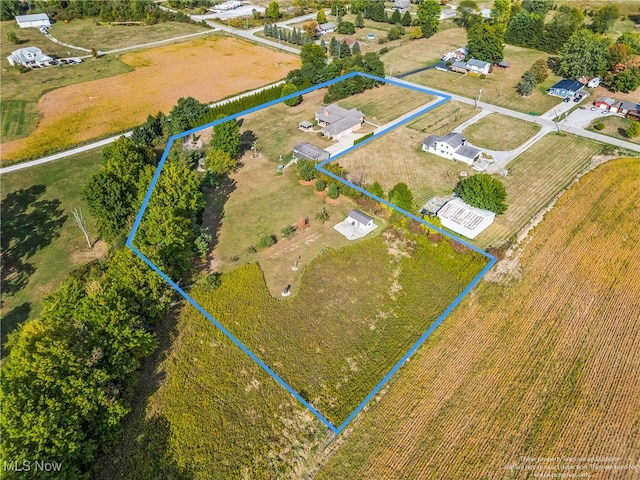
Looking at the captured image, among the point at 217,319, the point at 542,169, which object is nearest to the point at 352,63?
the point at 542,169

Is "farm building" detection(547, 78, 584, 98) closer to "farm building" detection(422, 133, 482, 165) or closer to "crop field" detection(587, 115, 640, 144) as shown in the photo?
"crop field" detection(587, 115, 640, 144)

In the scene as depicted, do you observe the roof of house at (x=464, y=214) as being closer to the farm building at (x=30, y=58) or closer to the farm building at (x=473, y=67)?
the farm building at (x=473, y=67)

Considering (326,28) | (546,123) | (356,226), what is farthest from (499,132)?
(326,28)

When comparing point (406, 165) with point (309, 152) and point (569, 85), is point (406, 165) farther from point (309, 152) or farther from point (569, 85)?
point (569, 85)

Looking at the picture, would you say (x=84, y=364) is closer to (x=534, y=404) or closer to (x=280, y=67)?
(x=534, y=404)

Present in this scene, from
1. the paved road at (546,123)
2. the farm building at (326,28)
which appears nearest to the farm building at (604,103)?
the paved road at (546,123)

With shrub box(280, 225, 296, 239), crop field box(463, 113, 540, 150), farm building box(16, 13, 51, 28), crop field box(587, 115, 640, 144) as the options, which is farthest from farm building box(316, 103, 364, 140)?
farm building box(16, 13, 51, 28)
